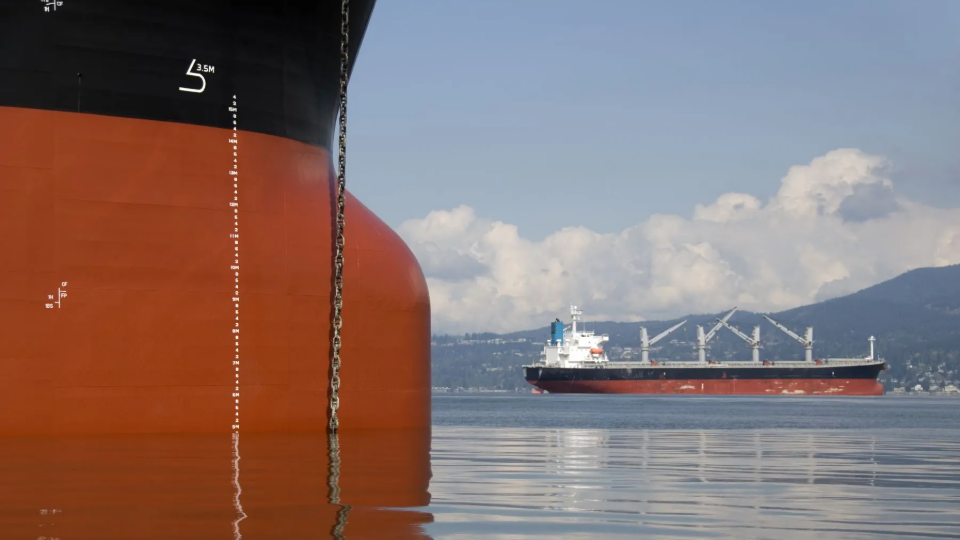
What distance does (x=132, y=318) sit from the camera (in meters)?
14.9

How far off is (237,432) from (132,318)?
83.7 inches

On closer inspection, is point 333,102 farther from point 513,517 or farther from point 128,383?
point 513,517

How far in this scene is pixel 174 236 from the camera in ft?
50.5

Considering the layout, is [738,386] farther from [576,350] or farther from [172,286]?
[172,286]

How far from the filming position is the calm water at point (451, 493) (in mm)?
5723

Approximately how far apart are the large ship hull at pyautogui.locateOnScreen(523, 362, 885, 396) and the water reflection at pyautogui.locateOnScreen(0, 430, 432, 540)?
287 ft

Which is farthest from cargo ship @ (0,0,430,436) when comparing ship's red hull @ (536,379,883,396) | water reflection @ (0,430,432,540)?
ship's red hull @ (536,379,883,396)

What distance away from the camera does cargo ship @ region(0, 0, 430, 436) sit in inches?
573

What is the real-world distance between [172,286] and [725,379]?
87.2 metres

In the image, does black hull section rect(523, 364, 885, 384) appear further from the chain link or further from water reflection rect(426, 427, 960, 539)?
water reflection rect(426, 427, 960, 539)

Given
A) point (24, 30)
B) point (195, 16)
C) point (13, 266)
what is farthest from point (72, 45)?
point (13, 266)

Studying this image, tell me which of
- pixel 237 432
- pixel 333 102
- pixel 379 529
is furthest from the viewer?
pixel 333 102

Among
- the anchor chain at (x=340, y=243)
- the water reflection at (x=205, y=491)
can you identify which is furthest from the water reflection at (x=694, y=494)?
the anchor chain at (x=340, y=243)

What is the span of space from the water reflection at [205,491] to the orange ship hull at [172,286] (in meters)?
1.78
